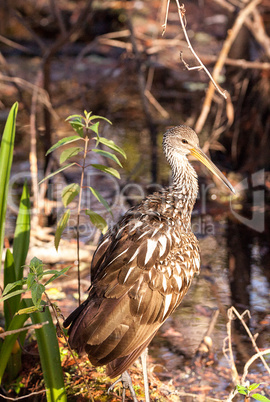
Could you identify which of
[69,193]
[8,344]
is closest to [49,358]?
[8,344]

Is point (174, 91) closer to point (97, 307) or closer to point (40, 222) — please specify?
point (40, 222)

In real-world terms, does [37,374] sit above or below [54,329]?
below

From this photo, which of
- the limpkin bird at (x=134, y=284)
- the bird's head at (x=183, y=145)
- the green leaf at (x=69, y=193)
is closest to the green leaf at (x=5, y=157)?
the green leaf at (x=69, y=193)

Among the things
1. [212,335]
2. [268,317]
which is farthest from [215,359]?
[268,317]

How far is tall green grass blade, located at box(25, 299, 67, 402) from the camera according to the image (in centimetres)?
318

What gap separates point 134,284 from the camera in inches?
127

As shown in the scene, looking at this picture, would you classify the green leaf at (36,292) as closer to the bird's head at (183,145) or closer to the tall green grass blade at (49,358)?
the tall green grass blade at (49,358)

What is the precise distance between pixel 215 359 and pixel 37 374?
55.6 inches

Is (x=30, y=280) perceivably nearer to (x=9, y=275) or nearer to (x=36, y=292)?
(x=36, y=292)

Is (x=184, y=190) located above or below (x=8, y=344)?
above

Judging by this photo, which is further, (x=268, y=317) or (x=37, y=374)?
(x=268, y=317)

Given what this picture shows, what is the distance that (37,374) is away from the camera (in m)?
3.75

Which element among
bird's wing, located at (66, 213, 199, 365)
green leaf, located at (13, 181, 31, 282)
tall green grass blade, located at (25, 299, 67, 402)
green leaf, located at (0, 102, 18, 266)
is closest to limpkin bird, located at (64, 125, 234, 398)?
bird's wing, located at (66, 213, 199, 365)

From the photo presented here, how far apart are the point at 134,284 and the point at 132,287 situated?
0.02m
